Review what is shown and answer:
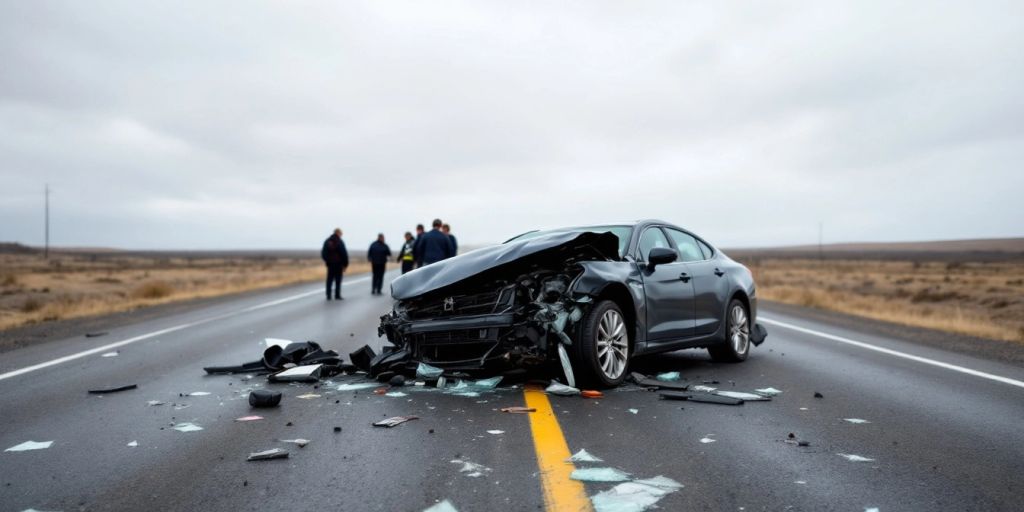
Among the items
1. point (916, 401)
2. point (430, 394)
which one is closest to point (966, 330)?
point (916, 401)

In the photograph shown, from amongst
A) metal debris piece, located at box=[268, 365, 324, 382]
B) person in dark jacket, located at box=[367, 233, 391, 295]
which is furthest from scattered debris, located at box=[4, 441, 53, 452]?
person in dark jacket, located at box=[367, 233, 391, 295]

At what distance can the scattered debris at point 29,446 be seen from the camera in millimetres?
4848

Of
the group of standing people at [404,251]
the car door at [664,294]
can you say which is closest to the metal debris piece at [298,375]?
the car door at [664,294]

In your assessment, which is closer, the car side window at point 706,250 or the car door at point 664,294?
the car door at point 664,294

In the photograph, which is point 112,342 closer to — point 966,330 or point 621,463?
point 621,463

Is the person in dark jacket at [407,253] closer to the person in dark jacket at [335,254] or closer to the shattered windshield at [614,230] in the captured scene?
the person in dark jacket at [335,254]

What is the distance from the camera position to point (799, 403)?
637cm

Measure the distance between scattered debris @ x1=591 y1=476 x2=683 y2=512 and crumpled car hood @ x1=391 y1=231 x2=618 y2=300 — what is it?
10.1 ft

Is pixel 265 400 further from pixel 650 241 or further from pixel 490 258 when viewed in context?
pixel 650 241

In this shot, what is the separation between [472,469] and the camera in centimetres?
425

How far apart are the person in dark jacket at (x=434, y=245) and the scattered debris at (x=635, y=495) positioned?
42.7 ft

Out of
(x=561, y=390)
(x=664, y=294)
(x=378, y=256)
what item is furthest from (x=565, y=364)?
(x=378, y=256)

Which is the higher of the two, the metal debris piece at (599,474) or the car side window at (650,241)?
the car side window at (650,241)

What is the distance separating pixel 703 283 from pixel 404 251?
1451 centimetres
